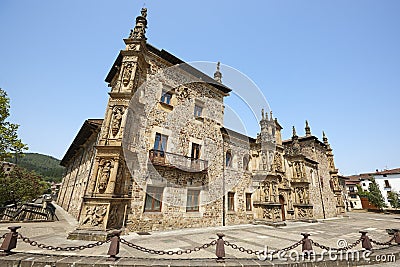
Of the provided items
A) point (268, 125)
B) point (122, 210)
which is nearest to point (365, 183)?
point (268, 125)

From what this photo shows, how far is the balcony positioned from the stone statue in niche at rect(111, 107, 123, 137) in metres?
2.36

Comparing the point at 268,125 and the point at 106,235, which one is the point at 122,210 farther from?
the point at 268,125

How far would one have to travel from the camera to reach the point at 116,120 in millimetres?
8297

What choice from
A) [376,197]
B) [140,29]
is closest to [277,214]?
[140,29]

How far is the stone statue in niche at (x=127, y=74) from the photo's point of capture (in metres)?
8.99

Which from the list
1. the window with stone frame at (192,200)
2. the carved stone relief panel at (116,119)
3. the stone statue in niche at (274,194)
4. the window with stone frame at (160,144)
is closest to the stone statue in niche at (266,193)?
the stone statue in niche at (274,194)

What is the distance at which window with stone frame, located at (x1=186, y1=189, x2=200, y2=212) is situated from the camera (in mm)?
11196

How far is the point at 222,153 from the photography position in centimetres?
1410

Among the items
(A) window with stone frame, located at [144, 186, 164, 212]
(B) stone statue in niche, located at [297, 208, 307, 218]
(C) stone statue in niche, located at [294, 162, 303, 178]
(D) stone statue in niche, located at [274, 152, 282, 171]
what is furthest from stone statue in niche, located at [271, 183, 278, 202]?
(A) window with stone frame, located at [144, 186, 164, 212]

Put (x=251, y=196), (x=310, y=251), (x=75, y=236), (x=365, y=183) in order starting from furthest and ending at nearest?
(x=365, y=183), (x=251, y=196), (x=75, y=236), (x=310, y=251)

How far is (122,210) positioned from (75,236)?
1938 millimetres

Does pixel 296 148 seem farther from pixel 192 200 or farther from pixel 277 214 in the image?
pixel 192 200

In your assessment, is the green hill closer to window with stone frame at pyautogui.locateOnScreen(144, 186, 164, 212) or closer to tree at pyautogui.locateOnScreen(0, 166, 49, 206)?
tree at pyautogui.locateOnScreen(0, 166, 49, 206)

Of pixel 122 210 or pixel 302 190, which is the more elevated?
pixel 302 190
